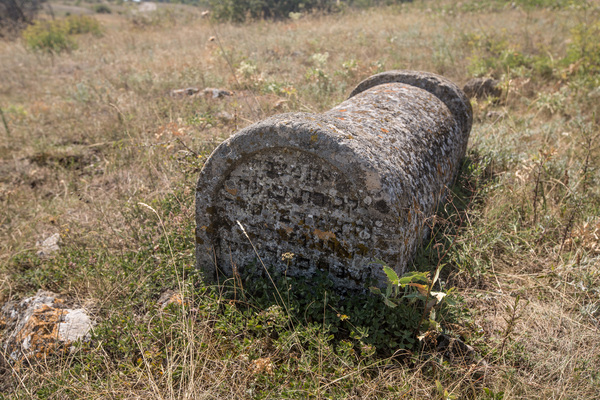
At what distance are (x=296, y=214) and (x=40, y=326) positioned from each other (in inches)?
73.2

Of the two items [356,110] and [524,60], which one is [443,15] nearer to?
[524,60]

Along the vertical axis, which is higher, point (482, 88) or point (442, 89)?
point (442, 89)

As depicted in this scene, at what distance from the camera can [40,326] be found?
2475mm

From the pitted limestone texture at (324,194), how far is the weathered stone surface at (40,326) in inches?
36.5

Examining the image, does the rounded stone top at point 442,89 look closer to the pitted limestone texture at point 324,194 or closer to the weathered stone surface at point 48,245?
the pitted limestone texture at point 324,194

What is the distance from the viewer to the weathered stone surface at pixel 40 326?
2391mm

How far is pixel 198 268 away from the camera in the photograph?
2850mm

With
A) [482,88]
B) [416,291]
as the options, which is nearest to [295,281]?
[416,291]

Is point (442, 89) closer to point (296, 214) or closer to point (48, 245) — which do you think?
point (296, 214)

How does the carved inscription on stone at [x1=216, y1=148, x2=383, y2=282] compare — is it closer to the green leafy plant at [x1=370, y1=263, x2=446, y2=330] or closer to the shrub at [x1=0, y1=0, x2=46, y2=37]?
the green leafy plant at [x1=370, y1=263, x2=446, y2=330]

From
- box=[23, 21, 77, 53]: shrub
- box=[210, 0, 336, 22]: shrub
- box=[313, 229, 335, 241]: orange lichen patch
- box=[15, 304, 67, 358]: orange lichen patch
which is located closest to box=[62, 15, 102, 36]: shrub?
box=[23, 21, 77, 53]: shrub

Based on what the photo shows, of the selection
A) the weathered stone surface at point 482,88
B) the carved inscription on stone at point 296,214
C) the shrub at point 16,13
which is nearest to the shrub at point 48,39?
the shrub at point 16,13

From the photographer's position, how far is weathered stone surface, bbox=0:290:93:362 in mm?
2391

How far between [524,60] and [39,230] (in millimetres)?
8294
